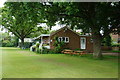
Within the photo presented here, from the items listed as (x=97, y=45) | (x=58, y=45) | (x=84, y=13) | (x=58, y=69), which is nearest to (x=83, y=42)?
(x=58, y=45)

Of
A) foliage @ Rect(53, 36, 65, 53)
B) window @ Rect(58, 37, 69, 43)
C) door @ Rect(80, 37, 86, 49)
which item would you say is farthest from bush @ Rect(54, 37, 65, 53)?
door @ Rect(80, 37, 86, 49)

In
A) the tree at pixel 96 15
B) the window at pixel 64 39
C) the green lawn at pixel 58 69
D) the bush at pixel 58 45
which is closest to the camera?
the green lawn at pixel 58 69

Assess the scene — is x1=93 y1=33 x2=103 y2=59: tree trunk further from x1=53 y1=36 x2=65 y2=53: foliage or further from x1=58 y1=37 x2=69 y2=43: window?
x1=58 y1=37 x2=69 y2=43: window

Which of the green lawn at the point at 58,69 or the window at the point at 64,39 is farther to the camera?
the window at the point at 64,39

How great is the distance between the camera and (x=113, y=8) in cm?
1285

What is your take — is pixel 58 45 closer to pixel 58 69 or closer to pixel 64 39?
pixel 64 39

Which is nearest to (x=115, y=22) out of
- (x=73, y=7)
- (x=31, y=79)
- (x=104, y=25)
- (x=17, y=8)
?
(x=104, y=25)

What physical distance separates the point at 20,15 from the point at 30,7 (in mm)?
2744

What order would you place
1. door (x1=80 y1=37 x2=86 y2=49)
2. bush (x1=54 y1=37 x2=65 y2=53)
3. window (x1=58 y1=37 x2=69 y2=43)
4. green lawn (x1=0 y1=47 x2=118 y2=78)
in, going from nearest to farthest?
green lawn (x1=0 y1=47 x2=118 y2=78)
bush (x1=54 y1=37 x2=65 y2=53)
window (x1=58 y1=37 x2=69 y2=43)
door (x1=80 y1=37 x2=86 y2=49)

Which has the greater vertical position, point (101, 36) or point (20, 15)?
point (20, 15)

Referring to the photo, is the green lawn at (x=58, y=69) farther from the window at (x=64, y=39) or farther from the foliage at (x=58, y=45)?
the window at (x=64, y=39)

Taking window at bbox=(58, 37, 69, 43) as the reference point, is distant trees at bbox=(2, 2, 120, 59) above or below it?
above

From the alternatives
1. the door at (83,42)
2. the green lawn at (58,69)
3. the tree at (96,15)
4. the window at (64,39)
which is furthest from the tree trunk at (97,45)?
the door at (83,42)

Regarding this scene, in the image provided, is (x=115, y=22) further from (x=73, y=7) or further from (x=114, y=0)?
(x=73, y=7)
